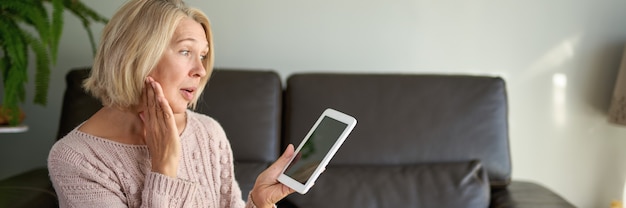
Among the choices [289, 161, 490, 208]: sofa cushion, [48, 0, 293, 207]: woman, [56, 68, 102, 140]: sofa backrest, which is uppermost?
[48, 0, 293, 207]: woman

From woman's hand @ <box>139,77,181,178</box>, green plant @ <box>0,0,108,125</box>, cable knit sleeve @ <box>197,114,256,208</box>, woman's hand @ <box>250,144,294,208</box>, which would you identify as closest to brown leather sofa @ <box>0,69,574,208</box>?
green plant @ <box>0,0,108,125</box>

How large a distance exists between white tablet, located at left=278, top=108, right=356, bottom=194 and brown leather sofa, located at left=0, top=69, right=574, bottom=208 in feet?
2.15

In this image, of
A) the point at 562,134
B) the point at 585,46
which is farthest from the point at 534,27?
the point at 562,134

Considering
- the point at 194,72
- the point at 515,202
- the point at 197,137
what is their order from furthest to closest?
the point at 515,202
the point at 197,137
the point at 194,72

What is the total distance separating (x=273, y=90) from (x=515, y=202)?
0.79m

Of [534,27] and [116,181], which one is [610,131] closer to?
[534,27]

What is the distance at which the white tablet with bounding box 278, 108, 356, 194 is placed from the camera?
116 cm

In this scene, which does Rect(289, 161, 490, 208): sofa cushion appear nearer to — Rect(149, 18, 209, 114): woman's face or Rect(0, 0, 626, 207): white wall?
Rect(0, 0, 626, 207): white wall

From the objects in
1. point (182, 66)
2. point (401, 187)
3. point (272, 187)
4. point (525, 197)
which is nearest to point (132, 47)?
point (182, 66)

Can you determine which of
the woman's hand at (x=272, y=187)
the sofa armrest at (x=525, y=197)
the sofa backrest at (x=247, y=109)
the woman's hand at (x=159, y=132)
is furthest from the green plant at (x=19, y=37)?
the sofa armrest at (x=525, y=197)

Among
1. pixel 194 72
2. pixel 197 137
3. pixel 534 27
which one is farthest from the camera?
pixel 534 27

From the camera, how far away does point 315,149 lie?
48.3 inches

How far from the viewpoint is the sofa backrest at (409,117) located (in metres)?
2.01

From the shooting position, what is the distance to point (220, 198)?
1.45 m
